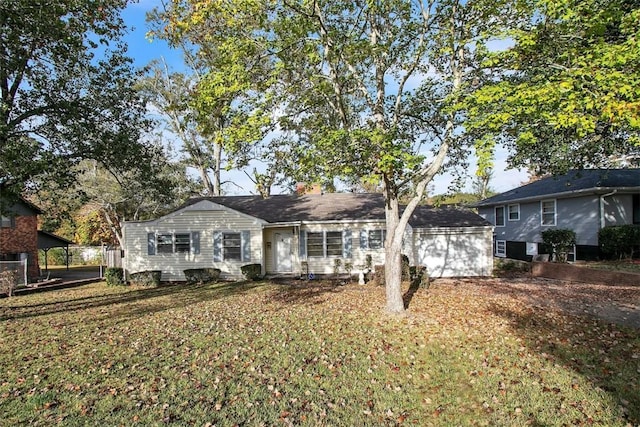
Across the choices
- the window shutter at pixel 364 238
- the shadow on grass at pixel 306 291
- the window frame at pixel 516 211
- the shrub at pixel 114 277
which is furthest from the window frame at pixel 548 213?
the shrub at pixel 114 277

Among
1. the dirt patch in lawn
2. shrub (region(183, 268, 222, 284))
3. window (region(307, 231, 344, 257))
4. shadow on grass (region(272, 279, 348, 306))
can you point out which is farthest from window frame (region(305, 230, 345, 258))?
the dirt patch in lawn

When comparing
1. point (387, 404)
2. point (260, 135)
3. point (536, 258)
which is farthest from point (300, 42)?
point (536, 258)

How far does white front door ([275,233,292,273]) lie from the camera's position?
1925 centimetres

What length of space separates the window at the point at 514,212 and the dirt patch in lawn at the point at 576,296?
8.41 meters

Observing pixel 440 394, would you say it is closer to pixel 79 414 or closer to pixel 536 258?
pixel 79 414

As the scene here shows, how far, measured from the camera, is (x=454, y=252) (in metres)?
18.1

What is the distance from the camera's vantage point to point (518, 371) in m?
5.86

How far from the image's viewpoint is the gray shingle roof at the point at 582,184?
57.5ft

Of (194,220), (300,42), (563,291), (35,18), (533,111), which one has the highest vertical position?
(35,18)

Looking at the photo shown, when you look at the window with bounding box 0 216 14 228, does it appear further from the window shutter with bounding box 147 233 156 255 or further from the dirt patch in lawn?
the dirt patch in lawn

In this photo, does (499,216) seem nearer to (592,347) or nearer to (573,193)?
(573,193)

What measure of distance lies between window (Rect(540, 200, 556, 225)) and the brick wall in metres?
28.4

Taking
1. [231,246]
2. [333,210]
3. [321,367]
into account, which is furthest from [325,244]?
[321,367]

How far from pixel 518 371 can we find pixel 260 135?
23.1 feet
